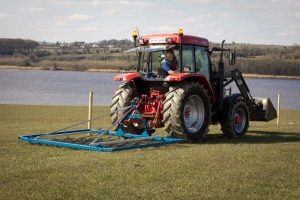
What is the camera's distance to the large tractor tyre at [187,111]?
1176 cm

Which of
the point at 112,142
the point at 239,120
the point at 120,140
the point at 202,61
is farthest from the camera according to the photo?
the point at 239,120

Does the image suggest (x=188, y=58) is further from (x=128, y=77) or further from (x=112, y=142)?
(x=112, y=142)

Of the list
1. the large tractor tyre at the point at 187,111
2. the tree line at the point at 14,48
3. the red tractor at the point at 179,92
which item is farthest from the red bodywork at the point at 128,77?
the tree line at the point at 14,48

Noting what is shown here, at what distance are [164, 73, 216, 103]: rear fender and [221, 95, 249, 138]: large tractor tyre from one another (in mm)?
546

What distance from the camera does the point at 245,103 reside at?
1491cm

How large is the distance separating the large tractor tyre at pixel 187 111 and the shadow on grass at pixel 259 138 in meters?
0.57

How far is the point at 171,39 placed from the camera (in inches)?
488

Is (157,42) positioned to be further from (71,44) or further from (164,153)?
(71,44)

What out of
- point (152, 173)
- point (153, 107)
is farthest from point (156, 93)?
point (152, 173)

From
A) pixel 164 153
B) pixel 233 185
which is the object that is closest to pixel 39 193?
pixel 233 185

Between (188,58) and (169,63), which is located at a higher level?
(188,58)

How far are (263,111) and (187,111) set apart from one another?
155 inches

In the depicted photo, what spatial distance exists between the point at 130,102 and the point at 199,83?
182 centimetres

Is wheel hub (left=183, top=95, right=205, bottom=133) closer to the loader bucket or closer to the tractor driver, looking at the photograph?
the tractor driver
